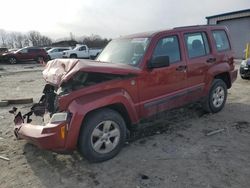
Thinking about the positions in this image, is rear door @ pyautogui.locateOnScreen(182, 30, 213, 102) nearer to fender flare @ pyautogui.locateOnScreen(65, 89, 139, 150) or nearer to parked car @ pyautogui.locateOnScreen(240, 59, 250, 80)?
fender flare @ pyautogui.locateOnScreen(65, 89, 139, 150)

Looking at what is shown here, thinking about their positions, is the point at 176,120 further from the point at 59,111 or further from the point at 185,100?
the point at 59,111

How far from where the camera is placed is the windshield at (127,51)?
5.05 metres

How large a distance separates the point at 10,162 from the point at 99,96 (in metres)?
1.73

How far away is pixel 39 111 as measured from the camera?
536cm

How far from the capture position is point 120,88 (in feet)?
14.9

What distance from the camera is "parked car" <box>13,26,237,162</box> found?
13.4ft

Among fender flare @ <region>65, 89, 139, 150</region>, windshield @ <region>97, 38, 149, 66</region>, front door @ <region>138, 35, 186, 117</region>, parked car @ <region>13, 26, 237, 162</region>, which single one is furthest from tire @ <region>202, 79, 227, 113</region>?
fender flare @ <region>65, 89, 139, 150</region>

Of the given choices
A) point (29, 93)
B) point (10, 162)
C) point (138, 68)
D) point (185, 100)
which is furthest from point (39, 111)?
point (29, 93)

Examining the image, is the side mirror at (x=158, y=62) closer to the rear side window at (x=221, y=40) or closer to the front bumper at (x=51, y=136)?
the front bumper at (x=51, y=136)

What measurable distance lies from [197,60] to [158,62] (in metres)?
1.46

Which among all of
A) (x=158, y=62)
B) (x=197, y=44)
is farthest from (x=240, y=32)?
(x=158, y=62)

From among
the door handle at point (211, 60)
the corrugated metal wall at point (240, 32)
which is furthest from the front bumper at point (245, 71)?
the corrugated metal wall at point (240, 32)

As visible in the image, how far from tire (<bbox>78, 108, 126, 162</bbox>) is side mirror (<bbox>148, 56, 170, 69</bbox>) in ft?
3.32

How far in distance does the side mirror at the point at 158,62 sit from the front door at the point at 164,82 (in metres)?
0.11
